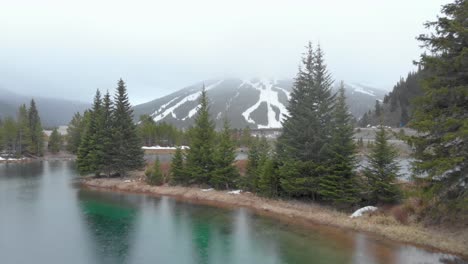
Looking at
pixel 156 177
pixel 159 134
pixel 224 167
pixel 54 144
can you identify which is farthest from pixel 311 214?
pixel 159 134

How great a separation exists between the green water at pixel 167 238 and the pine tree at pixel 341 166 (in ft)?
13.6

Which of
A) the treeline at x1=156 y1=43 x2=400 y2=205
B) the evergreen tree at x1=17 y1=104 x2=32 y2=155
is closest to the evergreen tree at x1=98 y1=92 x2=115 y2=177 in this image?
the treeline at x1=156 y1=43 x2=400 y2=205

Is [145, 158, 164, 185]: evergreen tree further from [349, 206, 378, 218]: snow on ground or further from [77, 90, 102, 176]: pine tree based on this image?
[349, 206, 378, 218]: snow on ground

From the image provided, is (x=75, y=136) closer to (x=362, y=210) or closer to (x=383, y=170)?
(x=362, y=210)

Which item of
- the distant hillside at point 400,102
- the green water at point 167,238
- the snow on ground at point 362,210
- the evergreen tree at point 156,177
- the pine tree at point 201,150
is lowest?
the green water at point 167,238

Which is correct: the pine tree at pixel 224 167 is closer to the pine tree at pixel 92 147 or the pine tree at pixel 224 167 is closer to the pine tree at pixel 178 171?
the pine tree at pixel 178 171

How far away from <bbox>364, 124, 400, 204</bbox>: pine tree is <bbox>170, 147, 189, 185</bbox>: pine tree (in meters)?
19.6

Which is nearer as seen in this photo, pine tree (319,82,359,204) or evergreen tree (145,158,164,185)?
pine tree (319,82,359,204)

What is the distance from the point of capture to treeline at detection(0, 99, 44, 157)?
77438 mm

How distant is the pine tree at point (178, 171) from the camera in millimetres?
37375

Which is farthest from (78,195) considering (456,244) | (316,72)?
(456,244)

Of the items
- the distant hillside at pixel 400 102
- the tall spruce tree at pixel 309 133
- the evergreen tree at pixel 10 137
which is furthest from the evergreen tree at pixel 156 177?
the distant hillside at pixel 400 102

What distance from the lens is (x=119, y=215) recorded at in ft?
88.5

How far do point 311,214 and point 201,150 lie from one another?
15.0m
